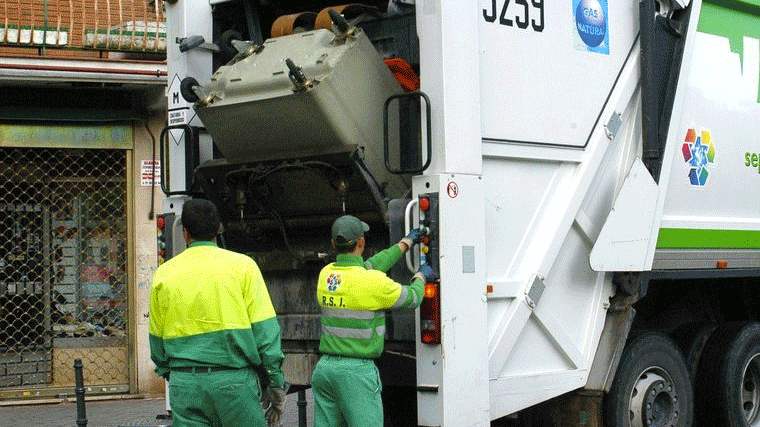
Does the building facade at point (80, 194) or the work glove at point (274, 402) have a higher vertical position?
the building facade at point (80, 194)

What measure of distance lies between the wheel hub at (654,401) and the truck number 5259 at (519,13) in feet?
Answer: 7.02

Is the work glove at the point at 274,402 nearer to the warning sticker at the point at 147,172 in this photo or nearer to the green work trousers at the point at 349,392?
the green work trousers at the point at 349,392

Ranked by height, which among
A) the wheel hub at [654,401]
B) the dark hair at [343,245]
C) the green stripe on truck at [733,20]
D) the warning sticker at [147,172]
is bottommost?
the wheel hub at [654,401]

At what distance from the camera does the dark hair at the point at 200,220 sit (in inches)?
222

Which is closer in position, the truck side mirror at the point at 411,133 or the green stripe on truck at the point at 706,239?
the truck side mirror at the point at 411,133

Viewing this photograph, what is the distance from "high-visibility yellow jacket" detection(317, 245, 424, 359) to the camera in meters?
6.08

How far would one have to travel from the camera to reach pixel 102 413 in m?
11.9

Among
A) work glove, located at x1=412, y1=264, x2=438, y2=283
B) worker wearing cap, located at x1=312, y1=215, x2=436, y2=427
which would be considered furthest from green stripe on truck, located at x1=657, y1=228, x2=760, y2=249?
worker wearing cap, located at x1=312, y1=215, x2=436, y2=427

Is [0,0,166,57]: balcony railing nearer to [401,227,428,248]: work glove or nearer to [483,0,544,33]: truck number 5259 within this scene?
[483,0,544,33]: truck number 5259

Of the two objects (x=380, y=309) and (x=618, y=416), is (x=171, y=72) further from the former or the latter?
(x=618, y=416)

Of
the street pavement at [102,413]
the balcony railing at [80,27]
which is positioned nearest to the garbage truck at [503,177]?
the street pavement at [102,413]

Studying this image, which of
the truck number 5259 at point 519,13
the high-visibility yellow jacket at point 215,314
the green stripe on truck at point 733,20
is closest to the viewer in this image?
the high-visibility yellow jacket at point 215,314

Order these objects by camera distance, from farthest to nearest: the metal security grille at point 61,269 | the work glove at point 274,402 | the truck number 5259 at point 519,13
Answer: the metal security grille at point 61,269
the truck number 5259 at point 519,13
the work glove at point 274,402

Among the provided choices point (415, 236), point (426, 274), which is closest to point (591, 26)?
point (415, 236)
